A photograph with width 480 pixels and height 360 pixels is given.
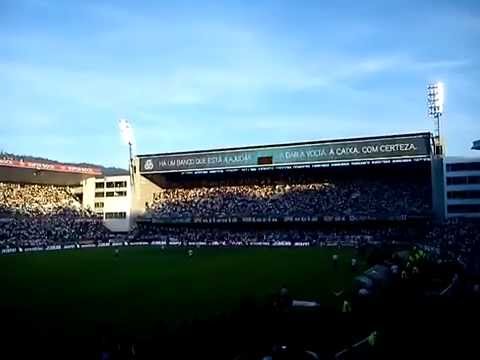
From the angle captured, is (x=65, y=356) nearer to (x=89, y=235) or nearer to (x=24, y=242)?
(x=24, y=242)

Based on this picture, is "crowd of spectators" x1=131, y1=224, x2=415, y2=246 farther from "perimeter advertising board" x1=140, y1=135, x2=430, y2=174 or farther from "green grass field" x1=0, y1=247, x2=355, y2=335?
"green grass field" x1=0, y1=247, x2=355, y2=335

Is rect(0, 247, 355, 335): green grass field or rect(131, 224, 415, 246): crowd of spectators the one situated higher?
rect(131, 224, 415, 246): crowd of spectators

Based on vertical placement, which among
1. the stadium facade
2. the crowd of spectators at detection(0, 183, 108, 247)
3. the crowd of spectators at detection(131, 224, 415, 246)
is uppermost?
the stadium facade

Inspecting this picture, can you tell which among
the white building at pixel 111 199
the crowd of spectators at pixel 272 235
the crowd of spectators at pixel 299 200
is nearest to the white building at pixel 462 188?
the crowd of spectators at pixel 299 200

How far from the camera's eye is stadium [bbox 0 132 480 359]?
15945 millimetres

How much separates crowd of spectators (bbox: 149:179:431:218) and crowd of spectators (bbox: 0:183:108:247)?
36.9ft

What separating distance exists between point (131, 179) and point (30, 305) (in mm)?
59705

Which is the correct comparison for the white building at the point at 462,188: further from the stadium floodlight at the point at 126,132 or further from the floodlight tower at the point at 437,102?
the stadium floodlight at the point at 126,132

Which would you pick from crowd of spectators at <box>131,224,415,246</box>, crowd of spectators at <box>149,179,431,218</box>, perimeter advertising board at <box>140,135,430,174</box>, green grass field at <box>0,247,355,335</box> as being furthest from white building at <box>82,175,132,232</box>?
green grass field at <box>0,247,355,335</box>

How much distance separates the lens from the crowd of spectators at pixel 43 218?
67.1 metres

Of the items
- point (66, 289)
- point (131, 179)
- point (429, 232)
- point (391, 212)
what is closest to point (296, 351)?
point (66, 289)

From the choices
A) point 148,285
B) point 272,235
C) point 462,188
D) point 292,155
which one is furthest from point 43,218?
point 462,188

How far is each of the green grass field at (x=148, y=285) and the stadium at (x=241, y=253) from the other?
0.15 m

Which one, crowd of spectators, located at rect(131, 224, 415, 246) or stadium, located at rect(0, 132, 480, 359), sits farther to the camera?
crowd of spectators, located at rect(131, 224, 415, 246)
